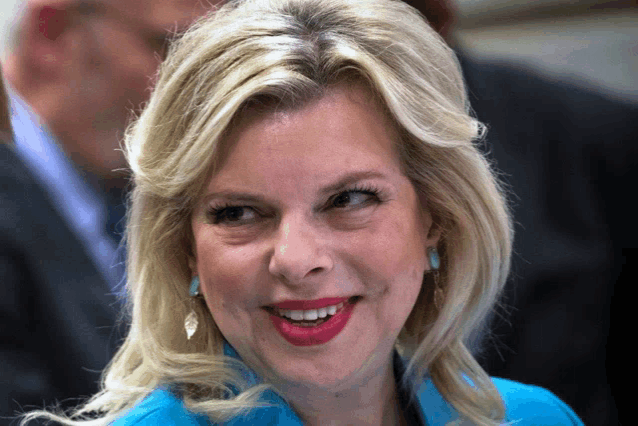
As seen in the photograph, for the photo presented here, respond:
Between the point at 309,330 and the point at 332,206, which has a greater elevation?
the point at 332,206

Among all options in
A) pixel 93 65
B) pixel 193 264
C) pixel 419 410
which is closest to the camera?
pixel 193 264

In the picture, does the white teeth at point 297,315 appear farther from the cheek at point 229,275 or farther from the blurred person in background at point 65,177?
the blurred person in background at point 65,177

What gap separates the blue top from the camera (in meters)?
1.31

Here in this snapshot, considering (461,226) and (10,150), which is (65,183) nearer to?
(10,150)

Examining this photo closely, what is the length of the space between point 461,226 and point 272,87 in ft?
1.45

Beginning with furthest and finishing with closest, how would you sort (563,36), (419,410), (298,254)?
(563,36) → (419,410) → (298,254)

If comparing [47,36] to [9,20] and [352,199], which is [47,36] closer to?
[9,20]

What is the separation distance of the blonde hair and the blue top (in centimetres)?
2

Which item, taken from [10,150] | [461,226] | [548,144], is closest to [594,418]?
[548,144]

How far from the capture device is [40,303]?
1.74 metres

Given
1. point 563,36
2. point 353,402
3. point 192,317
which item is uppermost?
point 563,36

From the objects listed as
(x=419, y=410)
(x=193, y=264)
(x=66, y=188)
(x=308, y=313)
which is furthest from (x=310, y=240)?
(x=66, y=188)

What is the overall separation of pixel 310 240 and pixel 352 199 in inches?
4.0

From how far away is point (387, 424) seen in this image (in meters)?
1.54
